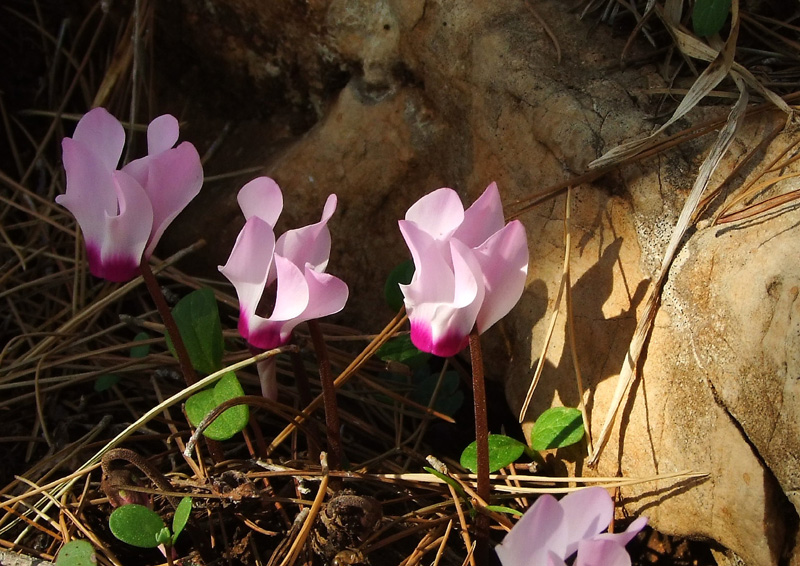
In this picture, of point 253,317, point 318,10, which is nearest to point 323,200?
point 318,10

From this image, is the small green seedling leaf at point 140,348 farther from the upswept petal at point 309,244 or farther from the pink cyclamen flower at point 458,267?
the pink cyclamen flower at point 458,267

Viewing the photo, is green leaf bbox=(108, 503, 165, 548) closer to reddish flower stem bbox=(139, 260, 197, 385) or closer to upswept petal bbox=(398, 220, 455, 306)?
reddish flower stem bbox=(139, 260, 197, 385)

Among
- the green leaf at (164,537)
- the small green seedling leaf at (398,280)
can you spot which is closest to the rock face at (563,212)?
the small green seedling leaf at (398,280)

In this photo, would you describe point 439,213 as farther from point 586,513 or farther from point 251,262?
point 586,513

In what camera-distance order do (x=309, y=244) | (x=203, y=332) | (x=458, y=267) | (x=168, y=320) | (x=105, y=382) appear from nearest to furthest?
(x=458, y=267) < (x=309, y=244) < (x=168, y=320) < (x=203, y=332) < (x=105, y=382)

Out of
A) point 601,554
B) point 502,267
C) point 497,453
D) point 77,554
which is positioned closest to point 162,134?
point 502,267

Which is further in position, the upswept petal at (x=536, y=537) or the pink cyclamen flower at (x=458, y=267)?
the pink cyclamen flower at (x=458, y=267)
